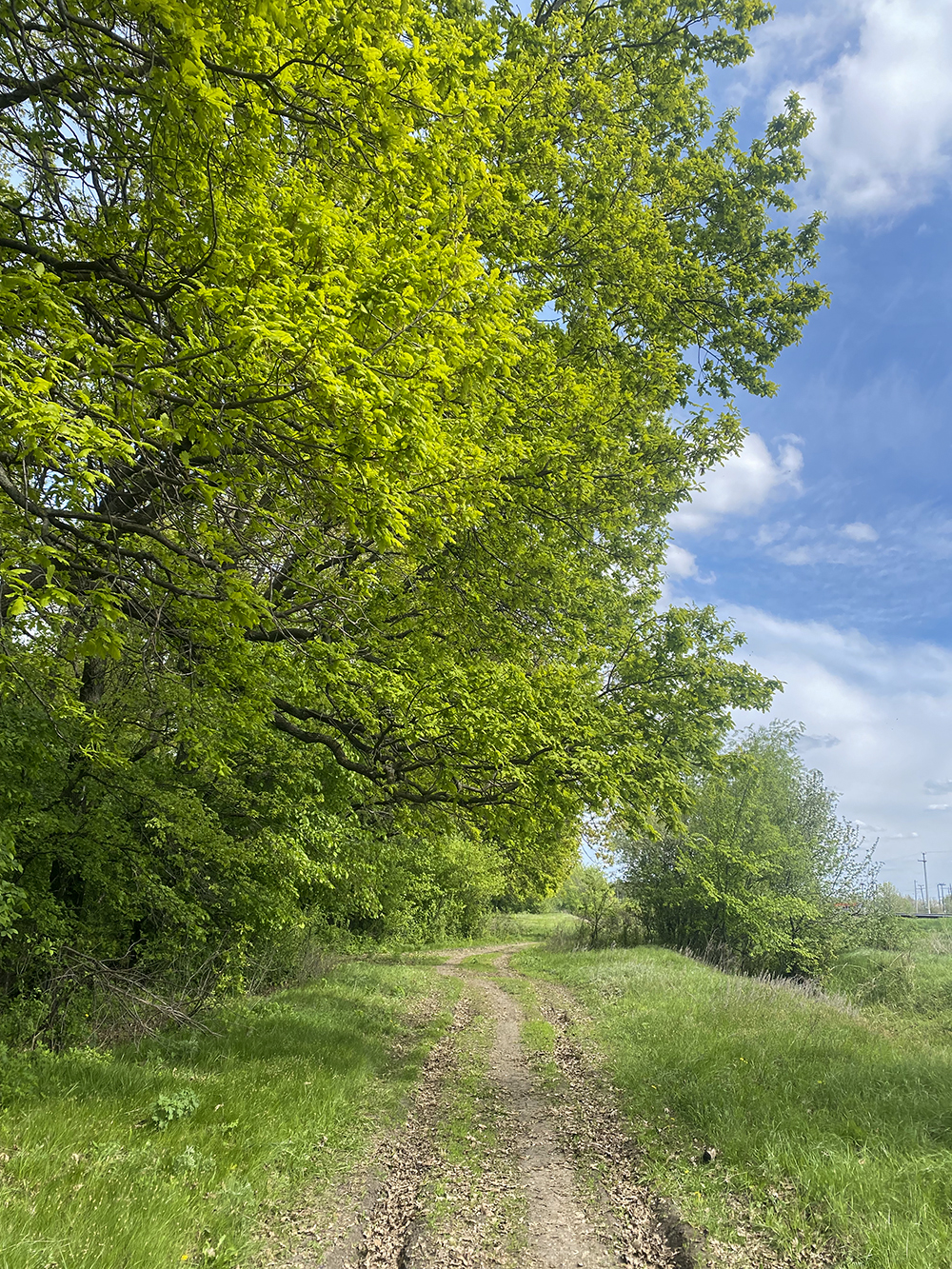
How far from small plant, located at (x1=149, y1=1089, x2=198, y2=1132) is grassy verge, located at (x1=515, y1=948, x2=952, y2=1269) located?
186 inches

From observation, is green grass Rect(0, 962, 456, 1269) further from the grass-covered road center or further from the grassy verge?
the grassy verge

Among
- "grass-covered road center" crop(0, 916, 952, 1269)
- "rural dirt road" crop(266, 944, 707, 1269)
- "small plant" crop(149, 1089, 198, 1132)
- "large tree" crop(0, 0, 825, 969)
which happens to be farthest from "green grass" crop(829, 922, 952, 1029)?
"small plant" crop(149, 1089, 198, 1132)

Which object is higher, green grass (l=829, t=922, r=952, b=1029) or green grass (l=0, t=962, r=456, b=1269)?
green grass (l=829, t=922, r=952, b=1029)

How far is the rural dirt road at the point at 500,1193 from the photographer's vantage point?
5133 millimetres

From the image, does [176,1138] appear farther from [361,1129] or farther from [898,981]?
[898,981]

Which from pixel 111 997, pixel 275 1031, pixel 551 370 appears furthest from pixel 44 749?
pixel 551 370

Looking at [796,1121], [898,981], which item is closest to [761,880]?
[898,981]

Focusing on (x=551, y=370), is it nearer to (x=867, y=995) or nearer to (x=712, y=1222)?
(x=712, y=1222)

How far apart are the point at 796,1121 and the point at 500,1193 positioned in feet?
10.4

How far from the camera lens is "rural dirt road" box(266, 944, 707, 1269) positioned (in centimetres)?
513

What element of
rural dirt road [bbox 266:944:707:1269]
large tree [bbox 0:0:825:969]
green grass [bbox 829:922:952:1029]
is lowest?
rural dirt road [bbox 266:944:707:1269]

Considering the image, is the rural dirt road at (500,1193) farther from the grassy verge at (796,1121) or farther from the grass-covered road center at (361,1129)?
the grassy verge at (796,1121)

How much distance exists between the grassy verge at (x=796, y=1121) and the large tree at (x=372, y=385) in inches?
137

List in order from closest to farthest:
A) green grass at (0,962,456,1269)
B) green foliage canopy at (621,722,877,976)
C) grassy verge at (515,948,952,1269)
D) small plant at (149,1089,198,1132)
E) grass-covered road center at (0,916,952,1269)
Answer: green grass at (0,962,456,1269), grass-covered road center at (0,916,952,1269), grassy verge at (515,948,952,1269), small plant at (149,1089,198,1132), green foliage canopy at (621,722,877,976)
